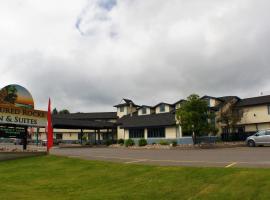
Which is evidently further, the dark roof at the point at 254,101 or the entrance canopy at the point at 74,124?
the entrance canopy at the point at 74,124

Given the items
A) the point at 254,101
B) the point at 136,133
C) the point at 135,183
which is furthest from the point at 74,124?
the point at 135,183

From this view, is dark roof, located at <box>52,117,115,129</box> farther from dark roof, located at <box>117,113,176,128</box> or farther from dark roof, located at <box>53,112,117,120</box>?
dark roof, located at <box>53,112,117,120</box>

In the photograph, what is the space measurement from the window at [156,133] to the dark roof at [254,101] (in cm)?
1179

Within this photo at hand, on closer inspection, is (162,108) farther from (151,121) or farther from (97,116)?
(97,116)

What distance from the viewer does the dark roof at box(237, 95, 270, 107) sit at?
46881 millimetres

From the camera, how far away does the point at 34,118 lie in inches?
1024

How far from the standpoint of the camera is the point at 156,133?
51688 millimetres

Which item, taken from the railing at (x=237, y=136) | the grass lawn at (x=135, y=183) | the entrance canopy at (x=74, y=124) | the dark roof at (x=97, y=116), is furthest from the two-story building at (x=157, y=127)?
the grass lawn at (x=135, y=183)

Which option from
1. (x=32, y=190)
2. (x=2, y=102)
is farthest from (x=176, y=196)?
(x=2, y=102)

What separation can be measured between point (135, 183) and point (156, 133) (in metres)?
39.6

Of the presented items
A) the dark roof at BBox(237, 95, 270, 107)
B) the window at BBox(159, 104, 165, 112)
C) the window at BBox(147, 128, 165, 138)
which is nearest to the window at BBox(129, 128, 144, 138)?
the window at BBox(147, 128, 165, 138)

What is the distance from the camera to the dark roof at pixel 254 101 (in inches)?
1846

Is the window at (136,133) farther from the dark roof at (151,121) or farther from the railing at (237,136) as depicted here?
the railing at (237,136)

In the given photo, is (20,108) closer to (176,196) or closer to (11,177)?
(11,177)
